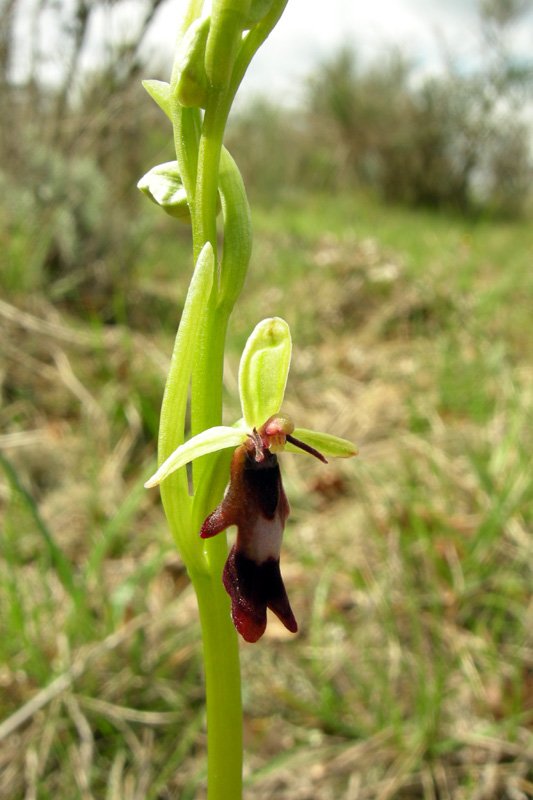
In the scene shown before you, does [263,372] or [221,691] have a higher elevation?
[263,372]

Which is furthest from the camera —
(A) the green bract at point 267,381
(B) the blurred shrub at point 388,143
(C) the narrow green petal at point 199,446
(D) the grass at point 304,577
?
(B) the blurred shrub at point 388,143

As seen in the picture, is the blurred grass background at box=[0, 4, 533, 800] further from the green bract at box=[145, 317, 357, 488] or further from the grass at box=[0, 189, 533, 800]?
the green bract at box=[145, 317, 357, 488]

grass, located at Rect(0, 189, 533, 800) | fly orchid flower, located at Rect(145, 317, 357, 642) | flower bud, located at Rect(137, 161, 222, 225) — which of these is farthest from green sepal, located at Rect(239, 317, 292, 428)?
grass, located at Rect(0, 189, 533, 800)

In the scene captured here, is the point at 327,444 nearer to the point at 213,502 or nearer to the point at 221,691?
the point at 213,502

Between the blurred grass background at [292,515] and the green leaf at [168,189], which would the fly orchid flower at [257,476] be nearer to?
the green leaf at [168,189]

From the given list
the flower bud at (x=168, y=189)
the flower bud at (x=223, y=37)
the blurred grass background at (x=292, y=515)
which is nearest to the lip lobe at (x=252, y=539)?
the flower bud at (x=168, y=189)

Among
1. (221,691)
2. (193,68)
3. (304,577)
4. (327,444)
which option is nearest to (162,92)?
(193,68)

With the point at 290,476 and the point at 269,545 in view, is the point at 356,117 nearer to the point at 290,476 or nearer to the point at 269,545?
the point at 290,476

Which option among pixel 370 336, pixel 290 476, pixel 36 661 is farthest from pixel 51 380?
pixel 370 336
